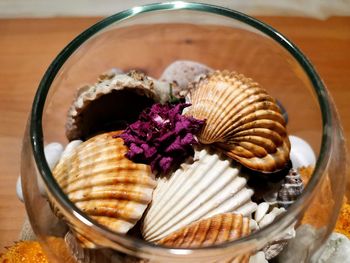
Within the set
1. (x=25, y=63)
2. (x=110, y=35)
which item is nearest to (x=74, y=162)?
(x=110, y=35)

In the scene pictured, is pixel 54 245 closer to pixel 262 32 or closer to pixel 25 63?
pixel 262 32

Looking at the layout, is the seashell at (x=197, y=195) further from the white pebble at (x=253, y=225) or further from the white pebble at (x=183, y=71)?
the white pebble at (x=183, y=71)

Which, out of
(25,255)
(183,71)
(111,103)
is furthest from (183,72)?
(25,255)

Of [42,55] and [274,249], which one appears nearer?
[274,249]

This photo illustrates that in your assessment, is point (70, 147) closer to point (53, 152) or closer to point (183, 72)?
point (53, 152)

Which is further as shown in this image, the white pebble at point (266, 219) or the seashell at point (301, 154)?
the seashell at point (301, 154)

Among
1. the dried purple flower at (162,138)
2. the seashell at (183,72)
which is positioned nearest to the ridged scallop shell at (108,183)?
the dried purple flower at (162,138)
